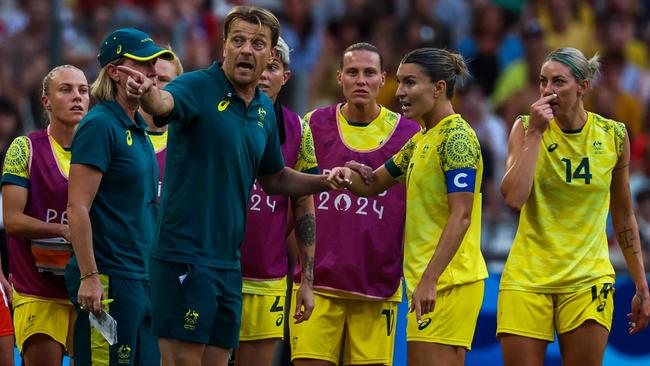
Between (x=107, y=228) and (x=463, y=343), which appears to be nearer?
(x=107, y=228)

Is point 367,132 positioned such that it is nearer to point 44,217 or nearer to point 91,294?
point 44,217

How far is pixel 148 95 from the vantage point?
632 centimetres

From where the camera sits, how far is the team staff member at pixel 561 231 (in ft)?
26.2

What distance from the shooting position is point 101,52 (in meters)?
7.47

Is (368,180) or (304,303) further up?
(368,180)

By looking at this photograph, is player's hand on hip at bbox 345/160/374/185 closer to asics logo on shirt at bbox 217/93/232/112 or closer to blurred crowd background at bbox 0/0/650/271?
asics logo on shirt at bbox 217/93/232/112

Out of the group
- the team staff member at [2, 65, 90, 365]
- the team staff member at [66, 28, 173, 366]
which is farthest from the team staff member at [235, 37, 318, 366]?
the team staff member at [66, 28, 173, 366]

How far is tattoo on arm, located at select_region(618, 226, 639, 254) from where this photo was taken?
332 inches

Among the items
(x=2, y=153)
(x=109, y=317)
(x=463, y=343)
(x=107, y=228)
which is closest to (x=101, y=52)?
(x=107, y=228)

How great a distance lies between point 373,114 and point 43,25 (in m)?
Result: 7.17

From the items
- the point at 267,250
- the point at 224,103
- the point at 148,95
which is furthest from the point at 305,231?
Answer: the point at 148,95

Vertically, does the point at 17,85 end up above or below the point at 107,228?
above

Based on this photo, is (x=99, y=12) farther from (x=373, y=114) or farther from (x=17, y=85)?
(x=373, y=114)

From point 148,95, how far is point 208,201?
2.45 feet
